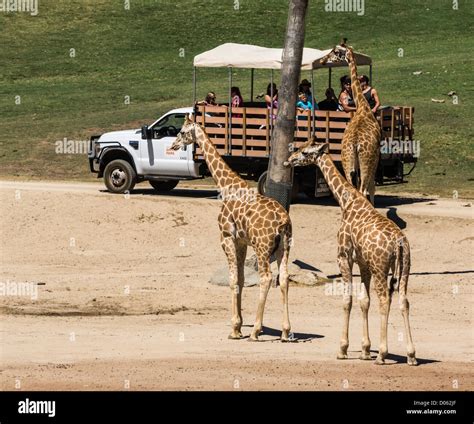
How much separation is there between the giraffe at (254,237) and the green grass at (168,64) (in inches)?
688

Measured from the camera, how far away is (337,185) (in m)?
17.9

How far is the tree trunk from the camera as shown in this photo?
24.5 m

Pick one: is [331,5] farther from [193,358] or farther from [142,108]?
[193,358]

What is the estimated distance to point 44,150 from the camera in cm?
4244

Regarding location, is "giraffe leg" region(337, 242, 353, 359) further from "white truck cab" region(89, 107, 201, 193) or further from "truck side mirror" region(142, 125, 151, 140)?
"truck side mirror" region(142, 125, 151, 140)

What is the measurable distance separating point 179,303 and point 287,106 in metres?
4.69

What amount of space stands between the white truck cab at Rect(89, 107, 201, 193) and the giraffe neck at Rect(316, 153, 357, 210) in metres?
13.5

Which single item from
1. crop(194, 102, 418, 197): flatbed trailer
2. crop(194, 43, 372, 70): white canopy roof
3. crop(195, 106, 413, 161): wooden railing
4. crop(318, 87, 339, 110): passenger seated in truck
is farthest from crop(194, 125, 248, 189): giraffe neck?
crop(318, 87, 339, 110): passenger seated in truck

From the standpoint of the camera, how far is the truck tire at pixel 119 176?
3222 cm

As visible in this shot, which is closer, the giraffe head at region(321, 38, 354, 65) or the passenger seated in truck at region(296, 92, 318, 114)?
the giraffe head at region(321, 38, 354, 65)

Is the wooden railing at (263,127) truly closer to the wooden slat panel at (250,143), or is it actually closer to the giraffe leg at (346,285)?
the wooden slat panel at (250,143)

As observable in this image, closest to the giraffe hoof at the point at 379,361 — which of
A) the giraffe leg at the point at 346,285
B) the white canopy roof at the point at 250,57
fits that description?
the giraffe leg at the point at 346,285
